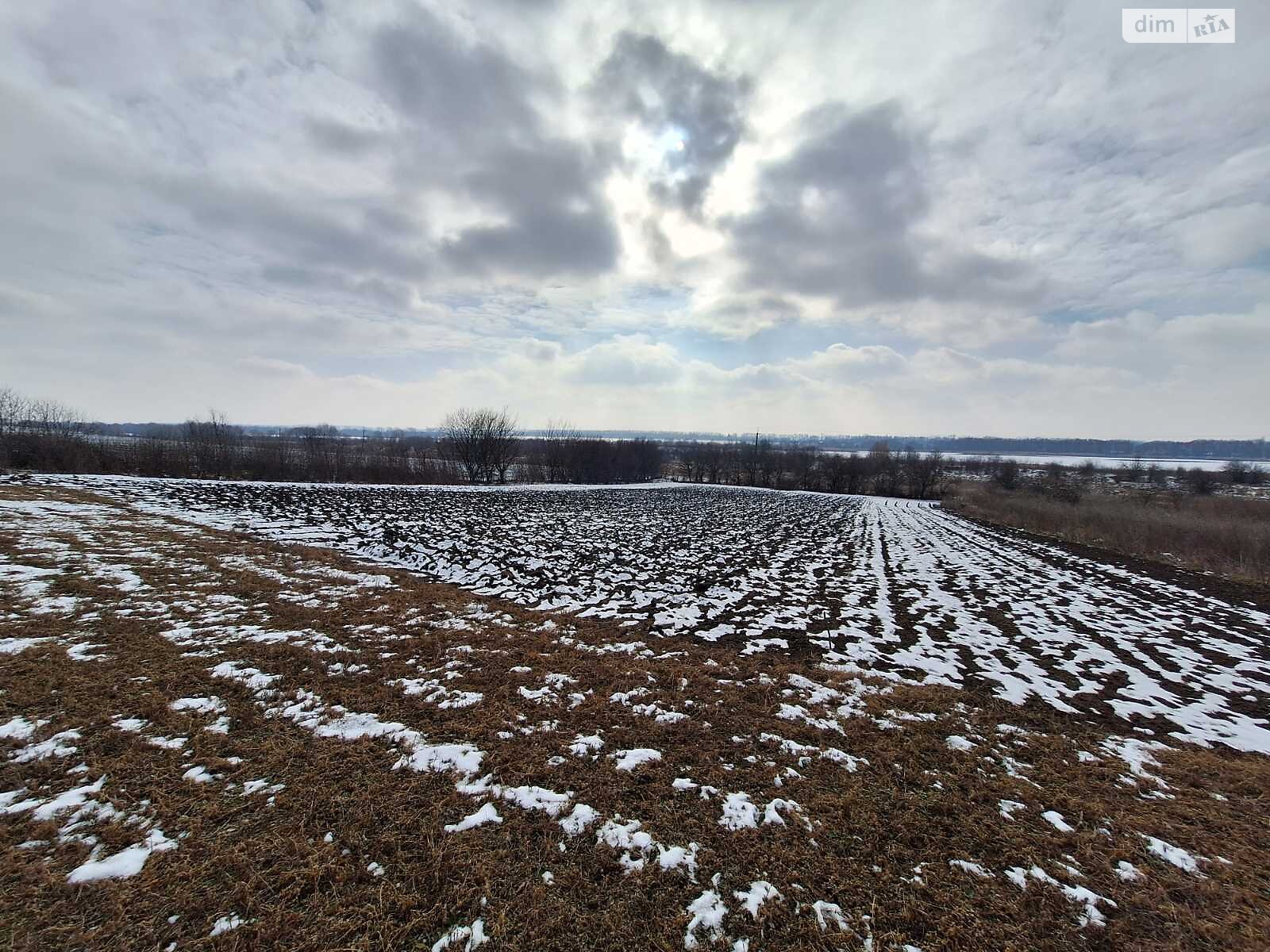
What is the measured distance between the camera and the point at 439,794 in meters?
3.61

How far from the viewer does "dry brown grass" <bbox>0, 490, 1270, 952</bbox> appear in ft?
8.54

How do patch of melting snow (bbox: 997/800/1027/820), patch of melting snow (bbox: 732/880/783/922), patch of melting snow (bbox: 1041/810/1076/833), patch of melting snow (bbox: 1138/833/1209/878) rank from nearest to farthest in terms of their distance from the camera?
patch of melting snow (bbox: 732/880/783/922) < patch of melting snow (bbox: 1138/833/1209/878) < patch of melting snow (bbox: 1041/810/1076/833) < patch of melting snow (bbox: 997/800/1027/820)

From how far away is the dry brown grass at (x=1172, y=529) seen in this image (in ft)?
53.6

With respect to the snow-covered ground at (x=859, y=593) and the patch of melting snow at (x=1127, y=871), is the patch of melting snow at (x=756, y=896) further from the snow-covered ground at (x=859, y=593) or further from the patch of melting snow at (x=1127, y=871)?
the snow-covered ground at (x=859, y=593)

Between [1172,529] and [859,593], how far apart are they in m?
20.9

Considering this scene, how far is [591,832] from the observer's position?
3328 millimetres

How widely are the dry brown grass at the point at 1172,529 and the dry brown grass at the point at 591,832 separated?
61.8 feet

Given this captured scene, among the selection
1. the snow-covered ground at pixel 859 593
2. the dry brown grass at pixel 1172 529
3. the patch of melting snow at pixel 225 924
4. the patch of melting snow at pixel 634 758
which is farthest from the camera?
Result: the dry brown grass at pixel 1172 529

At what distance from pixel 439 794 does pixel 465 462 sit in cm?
4876

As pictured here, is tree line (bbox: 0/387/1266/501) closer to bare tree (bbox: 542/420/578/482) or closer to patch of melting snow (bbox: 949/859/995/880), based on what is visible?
bare tree (bbox: 542/420/578/482)

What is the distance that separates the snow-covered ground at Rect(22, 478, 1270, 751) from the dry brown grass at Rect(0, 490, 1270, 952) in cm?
156

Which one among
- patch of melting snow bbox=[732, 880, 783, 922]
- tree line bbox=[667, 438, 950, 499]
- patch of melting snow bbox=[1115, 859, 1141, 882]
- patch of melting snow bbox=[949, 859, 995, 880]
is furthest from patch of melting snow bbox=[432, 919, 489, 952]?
tree line bbox=[667, 438, 950, 499]

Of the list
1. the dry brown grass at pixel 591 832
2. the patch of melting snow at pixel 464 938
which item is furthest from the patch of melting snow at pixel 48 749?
the patch of melting snow at pixel 464 938

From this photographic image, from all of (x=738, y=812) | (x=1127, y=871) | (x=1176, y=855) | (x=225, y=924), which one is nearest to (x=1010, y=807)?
(x=1127, y=871)
